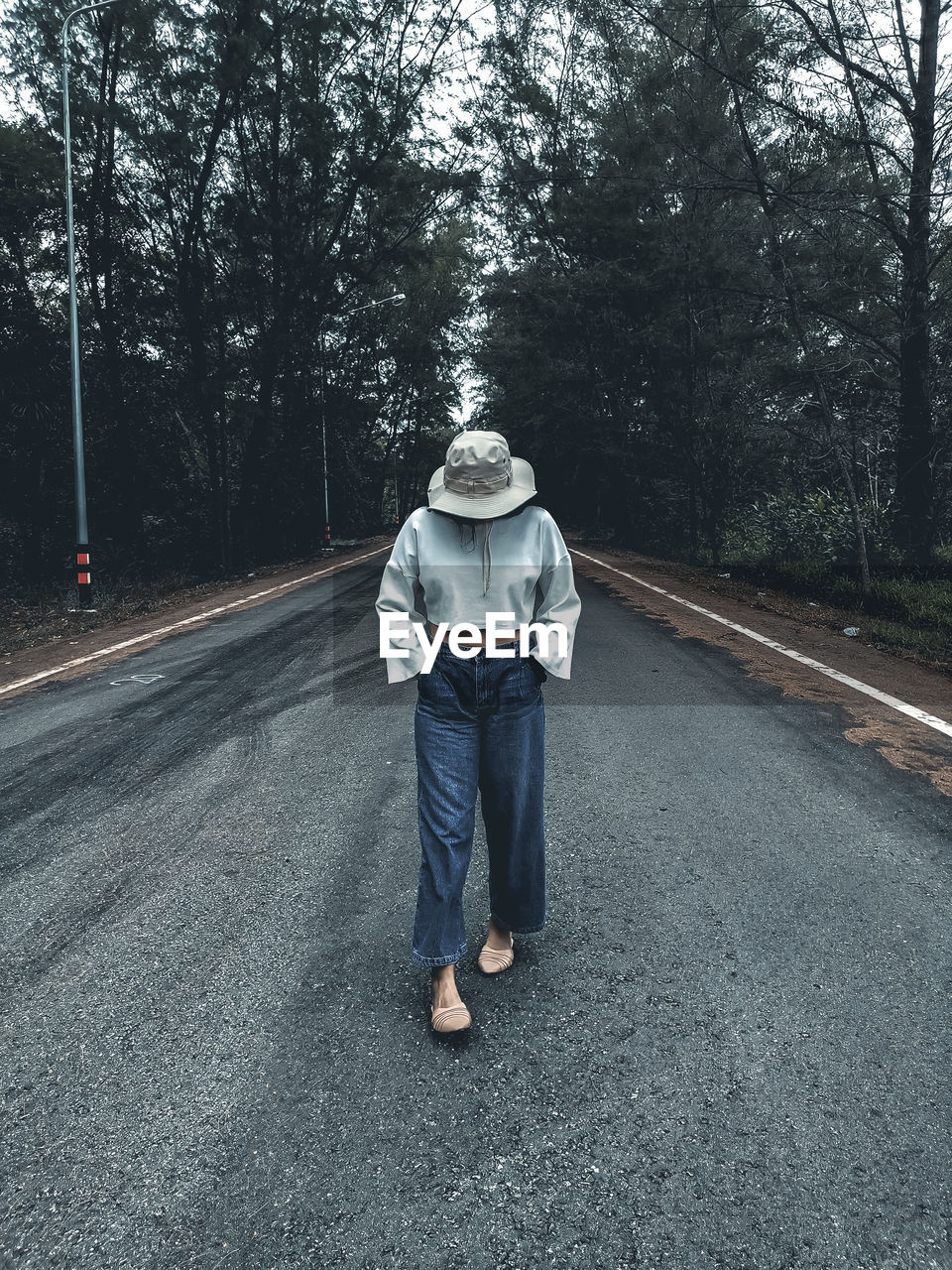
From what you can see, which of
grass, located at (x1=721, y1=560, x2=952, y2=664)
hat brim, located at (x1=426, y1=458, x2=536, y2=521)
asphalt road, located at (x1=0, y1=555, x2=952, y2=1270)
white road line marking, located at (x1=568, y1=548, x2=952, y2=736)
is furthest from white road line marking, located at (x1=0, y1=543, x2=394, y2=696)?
grass, located at (x1=721, y1=560, x2=952, y2=664)

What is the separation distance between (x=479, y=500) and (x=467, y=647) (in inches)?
18.3

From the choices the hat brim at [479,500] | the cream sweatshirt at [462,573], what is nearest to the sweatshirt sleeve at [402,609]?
the cream sweatshirt at [462,573]

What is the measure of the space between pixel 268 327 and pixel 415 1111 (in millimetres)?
22686

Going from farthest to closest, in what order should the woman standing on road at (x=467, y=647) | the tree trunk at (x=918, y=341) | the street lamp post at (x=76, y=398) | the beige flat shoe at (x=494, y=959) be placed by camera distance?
1. the street lamp post at (x=76, y=398)
2. the tree trunk at (x=918, y=341)
3. the beige flat shoe at (x=494, y=959)
4. the woman standing on road at (x=467, y=647)

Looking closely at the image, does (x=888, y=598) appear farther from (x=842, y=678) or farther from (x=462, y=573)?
(x=462, y=573)

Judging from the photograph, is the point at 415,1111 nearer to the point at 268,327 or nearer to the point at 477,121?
the point at 268,327

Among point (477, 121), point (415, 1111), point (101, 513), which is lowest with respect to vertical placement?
point (415, 1111)

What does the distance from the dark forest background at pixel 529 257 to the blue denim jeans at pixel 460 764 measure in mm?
10819

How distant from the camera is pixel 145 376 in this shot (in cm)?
2117

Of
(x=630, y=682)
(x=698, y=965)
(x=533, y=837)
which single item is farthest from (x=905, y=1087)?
(x=630, y=682)

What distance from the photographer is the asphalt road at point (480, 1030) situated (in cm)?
196

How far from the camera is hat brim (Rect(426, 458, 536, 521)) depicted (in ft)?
8.93

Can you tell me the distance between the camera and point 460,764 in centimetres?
282

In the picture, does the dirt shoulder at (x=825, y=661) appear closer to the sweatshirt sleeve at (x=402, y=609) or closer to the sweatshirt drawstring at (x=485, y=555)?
the sweatshirt drawstring at (x=485, y=555)
